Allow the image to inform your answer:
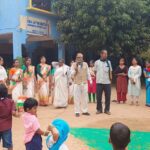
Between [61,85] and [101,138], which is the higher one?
[61,85]

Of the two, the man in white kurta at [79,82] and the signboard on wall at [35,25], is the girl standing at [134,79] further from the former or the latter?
the signboard on wall at [35,25]

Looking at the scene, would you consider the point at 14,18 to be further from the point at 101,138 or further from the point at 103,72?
the point at 101,138

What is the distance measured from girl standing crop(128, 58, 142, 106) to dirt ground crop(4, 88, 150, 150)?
2.31ft

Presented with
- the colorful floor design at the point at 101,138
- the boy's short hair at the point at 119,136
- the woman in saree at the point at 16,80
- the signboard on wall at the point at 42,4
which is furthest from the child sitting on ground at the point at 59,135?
the signboard on wall at the point at 42,4

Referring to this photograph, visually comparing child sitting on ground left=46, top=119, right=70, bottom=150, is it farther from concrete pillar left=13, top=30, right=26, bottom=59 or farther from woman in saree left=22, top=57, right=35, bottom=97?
concrete pillar left=13, top=30, right=26, bottom=59

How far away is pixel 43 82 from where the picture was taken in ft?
40.3

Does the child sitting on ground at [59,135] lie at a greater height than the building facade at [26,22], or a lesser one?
lesser

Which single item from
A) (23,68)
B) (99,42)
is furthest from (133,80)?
(99,42)

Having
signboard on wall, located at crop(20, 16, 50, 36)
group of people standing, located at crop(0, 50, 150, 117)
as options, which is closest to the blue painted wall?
signboard on wall, located at crop(20, 16, 50, 36)

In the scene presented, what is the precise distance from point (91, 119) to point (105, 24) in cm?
901

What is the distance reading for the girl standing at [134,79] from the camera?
12633 mm

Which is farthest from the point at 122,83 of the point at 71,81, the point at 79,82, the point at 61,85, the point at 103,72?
the point at 79,82

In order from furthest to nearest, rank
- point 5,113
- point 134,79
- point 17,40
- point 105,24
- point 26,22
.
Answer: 1. point 26,22
2. point 105,24
3. point 17,40
4. point 134,79
5. point 5,113

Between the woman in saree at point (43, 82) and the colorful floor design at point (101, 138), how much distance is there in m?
4.02
